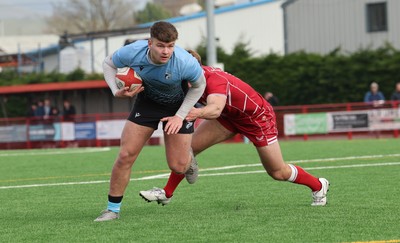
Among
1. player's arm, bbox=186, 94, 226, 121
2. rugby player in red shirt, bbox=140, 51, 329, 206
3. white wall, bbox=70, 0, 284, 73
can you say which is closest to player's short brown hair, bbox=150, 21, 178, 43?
player's arm, bbox=186, 94, 226, 121

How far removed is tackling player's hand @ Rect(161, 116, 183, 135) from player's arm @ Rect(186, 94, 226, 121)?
0.09 metres

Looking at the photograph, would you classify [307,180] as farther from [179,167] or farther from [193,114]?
[193,114]

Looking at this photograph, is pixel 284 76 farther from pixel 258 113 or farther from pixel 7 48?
pixel 7 48

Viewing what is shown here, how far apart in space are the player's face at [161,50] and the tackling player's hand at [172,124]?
1.72 feet

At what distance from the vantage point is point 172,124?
8602 millimetres

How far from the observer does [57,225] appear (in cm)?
873

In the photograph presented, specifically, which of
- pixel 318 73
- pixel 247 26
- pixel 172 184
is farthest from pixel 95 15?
pixel 172 184

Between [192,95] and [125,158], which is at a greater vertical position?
[192,95]

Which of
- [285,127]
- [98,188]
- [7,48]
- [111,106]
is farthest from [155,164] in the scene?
[7,48]

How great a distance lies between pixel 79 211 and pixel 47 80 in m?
30.4

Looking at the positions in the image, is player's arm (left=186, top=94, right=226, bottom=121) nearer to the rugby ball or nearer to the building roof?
the rugby ball

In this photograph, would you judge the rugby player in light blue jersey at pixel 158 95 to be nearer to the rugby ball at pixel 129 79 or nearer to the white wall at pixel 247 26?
the rugby ball at pixel 129 79

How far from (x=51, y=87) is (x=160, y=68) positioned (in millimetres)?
30081

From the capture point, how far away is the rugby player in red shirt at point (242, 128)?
9297 mm
